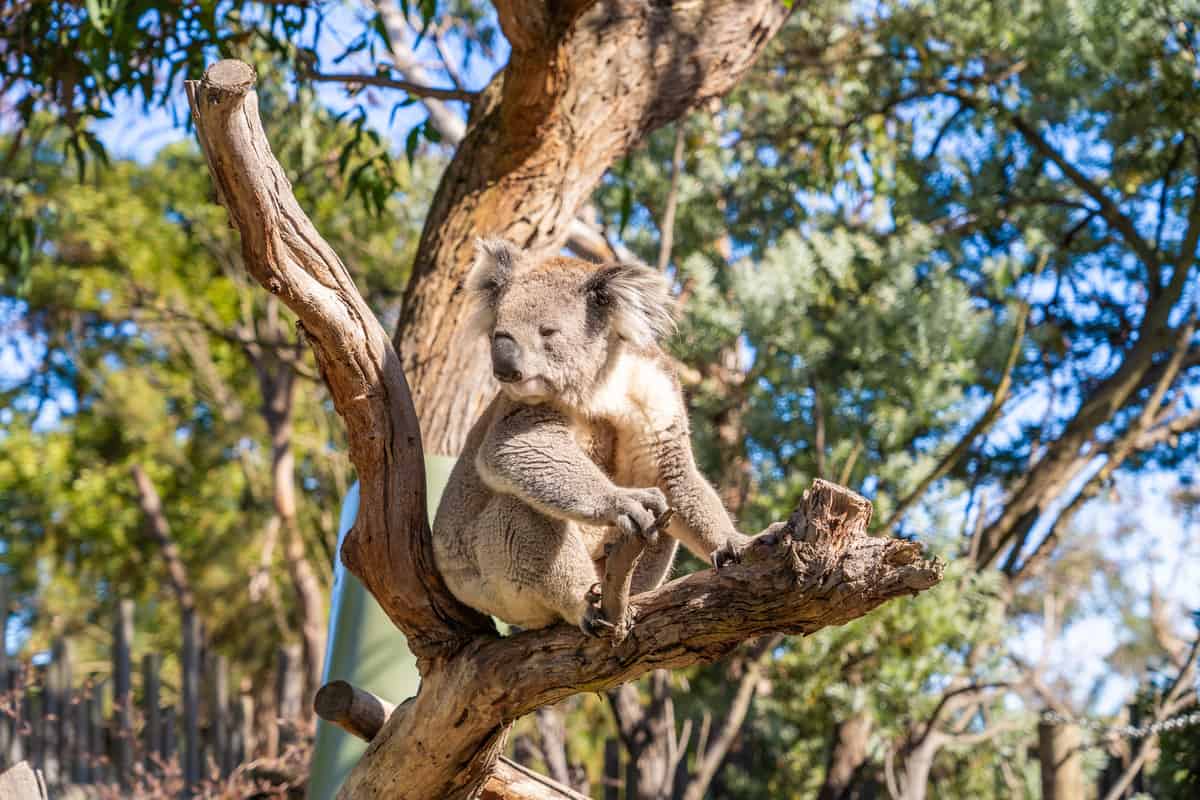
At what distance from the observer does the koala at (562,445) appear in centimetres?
272

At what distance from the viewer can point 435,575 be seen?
2924 mm

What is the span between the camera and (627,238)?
7512 mm

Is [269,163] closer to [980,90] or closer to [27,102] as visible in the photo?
[27,102]

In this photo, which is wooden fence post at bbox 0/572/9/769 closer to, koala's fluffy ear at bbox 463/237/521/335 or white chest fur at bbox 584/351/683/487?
koala's fluffy ear at bbox 463/237/521/335

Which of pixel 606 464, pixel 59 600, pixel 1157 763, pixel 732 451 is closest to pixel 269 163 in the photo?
pixel 606 464

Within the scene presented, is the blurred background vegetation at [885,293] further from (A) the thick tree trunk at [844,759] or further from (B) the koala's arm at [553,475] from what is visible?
(B) the koala's arm at [553,475]

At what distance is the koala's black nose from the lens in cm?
280

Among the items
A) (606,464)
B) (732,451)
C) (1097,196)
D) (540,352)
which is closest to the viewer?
(540,352)

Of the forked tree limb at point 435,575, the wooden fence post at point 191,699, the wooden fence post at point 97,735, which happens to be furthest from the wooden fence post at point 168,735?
the forked tree limb at point 435,575

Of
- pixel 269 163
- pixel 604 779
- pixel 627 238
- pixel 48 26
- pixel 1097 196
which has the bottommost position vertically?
pixel 604 779

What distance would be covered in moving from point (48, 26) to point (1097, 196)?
563cm

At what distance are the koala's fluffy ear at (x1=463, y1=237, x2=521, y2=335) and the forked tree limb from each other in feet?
1.27

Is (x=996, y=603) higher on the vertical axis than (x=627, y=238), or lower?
lower

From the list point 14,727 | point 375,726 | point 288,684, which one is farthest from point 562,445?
point 288,684
